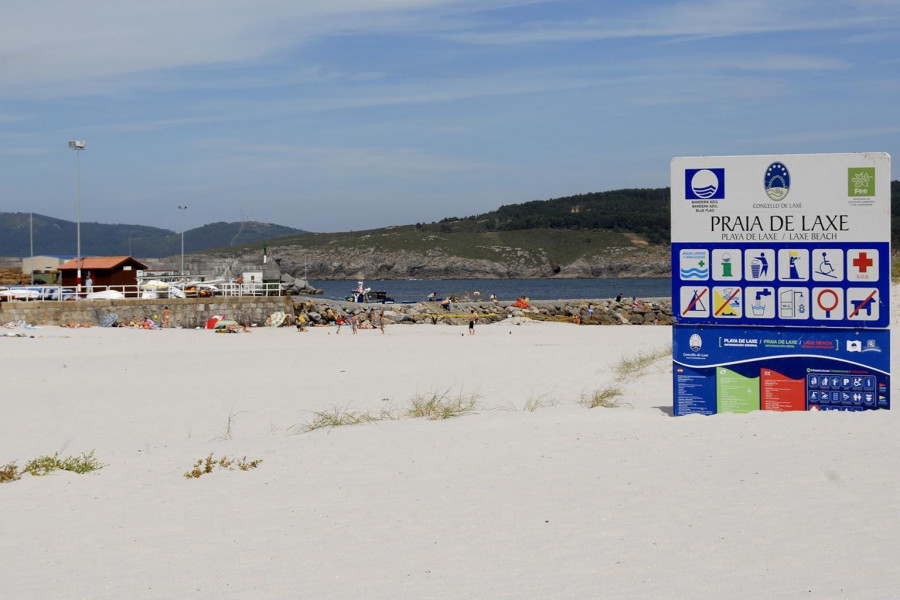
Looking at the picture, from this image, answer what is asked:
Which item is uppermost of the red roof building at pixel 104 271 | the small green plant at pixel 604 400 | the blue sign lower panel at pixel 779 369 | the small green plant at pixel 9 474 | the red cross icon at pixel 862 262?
the red roof building at pixel 104 271

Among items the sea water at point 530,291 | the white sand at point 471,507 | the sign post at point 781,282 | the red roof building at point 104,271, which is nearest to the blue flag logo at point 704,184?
the sign post at point 781,282

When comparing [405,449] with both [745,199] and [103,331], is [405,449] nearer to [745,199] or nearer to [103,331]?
[745,199]

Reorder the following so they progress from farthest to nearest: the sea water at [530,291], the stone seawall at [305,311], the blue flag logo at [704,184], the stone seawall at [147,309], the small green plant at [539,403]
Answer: the sea water at [530,291], the stone seawall at [305,311], the stone seawall at [147,309], the small green plant at [539,403], the blue flag logo at [704,184]

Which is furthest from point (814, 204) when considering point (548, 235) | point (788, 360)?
point (548, 235)

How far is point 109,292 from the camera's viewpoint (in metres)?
36.4

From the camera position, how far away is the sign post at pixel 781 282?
28.9 ft

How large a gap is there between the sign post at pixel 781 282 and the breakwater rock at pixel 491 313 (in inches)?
1094

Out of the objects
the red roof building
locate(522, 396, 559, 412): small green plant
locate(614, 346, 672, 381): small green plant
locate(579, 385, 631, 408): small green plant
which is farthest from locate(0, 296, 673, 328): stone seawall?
locate(579, 385, 631, 408): small green plant

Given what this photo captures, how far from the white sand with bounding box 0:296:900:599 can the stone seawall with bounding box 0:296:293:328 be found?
22.6 m

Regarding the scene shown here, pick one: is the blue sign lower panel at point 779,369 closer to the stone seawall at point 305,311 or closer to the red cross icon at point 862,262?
the red cross icon at point 862,262

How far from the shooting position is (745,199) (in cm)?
916

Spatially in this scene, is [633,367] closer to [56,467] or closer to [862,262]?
[862,262]

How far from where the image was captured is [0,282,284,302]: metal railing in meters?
35.5

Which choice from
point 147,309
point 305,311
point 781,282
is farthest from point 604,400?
point 305,311
